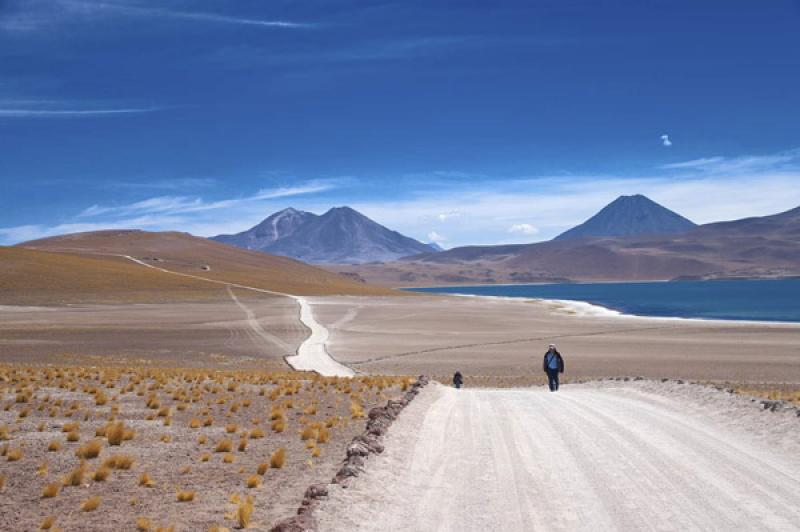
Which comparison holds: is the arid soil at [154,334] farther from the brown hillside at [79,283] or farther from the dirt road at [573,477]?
the dirt road at [573,477]

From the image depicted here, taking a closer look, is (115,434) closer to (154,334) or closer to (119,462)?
(119,462)

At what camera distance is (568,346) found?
46.7m

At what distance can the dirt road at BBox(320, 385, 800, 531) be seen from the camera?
7.78m

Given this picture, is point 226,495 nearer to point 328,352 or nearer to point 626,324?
point 328,352

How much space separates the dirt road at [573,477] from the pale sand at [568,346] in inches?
747

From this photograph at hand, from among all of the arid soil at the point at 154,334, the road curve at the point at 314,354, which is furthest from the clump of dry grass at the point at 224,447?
the arid soil at the point at 154,334

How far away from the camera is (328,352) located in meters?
41.6

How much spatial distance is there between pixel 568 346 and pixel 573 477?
126 ft

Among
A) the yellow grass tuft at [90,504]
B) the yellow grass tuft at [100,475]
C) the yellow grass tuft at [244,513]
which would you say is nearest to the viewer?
the yellow grass tuft at [244,513]

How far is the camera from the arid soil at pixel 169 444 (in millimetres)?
8430

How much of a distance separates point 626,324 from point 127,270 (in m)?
83.3

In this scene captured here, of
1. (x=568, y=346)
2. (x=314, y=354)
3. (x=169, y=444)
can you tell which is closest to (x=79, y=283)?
(x=314, y=354)

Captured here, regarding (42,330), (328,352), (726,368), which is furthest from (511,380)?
(42,330)

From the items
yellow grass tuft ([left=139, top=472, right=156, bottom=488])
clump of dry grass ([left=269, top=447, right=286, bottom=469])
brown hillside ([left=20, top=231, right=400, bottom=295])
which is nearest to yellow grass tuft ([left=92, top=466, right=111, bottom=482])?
yellow grass tuft ([left=139, top=472, right=156, bottom=488])
